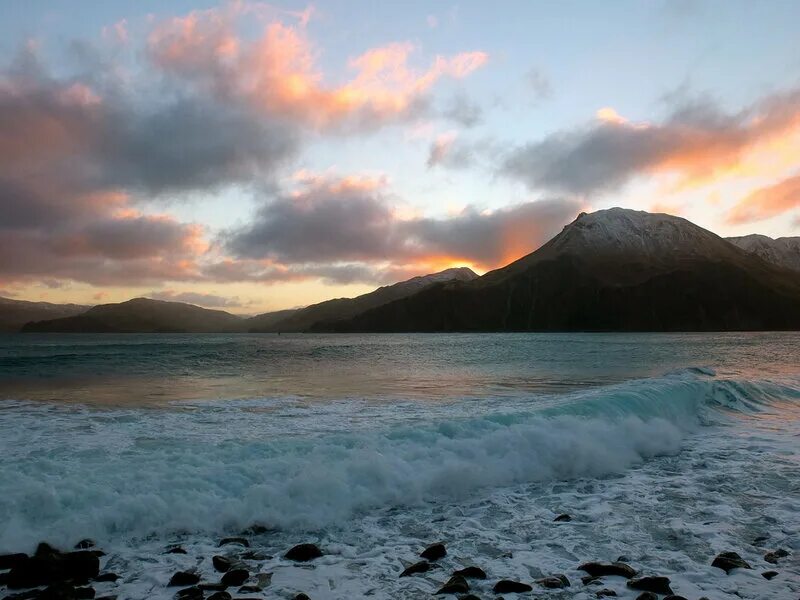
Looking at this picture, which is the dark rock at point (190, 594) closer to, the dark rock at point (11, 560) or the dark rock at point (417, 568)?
the dark rock at point (417, 568)

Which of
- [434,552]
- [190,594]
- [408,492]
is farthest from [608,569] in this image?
[190,594]

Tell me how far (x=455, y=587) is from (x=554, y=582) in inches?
52.5

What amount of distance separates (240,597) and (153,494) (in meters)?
3.97

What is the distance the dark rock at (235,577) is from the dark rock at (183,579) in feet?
1.19

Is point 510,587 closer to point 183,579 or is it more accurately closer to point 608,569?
point 608,569

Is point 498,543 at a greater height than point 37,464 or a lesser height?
lesser

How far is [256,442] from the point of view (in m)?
13.3

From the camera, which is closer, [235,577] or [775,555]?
[235,577]

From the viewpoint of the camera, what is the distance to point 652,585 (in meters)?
6.64

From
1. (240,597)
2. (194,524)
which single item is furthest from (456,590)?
(194,524)

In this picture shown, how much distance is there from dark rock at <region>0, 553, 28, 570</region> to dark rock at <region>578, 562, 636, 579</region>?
312 inches

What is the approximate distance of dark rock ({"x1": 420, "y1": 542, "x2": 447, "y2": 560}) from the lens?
7.69m

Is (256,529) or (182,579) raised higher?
(182,579)

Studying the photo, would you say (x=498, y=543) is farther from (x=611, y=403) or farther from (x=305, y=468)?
(x=611, y=403)
